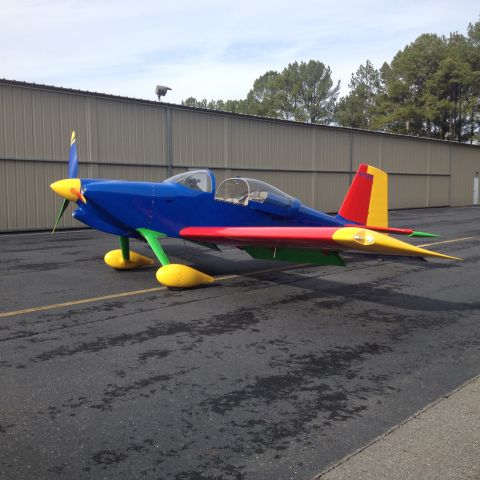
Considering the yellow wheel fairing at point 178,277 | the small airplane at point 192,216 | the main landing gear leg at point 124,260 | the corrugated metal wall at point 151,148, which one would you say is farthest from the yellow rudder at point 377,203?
the corrugated metal wall at point 151,148

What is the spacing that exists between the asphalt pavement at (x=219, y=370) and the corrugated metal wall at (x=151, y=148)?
363 inches

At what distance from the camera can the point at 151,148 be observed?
1898 cm

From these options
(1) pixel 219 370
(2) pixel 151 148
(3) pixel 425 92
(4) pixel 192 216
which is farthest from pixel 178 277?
(3) pixel 425 92

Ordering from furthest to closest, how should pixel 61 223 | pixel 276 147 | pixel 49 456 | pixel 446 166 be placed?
pixel 446 166 → pixel 276 147 → pixel 61 223 → pixel 49 456

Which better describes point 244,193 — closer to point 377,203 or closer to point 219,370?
point 377,203

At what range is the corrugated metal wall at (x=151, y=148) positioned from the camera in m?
15.9

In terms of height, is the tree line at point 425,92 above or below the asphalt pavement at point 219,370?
above

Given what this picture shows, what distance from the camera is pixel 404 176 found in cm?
3203

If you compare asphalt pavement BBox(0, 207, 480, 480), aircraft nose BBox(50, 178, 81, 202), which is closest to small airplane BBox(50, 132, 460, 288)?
aircraft nose BBox(50, 178, 81, 202)

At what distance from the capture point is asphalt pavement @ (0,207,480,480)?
276 cm

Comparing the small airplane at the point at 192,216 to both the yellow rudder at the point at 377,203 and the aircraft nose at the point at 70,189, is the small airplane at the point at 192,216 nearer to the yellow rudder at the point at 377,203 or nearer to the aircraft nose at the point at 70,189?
the aircraft nose at the point at 70,189

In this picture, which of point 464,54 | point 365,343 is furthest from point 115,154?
point 464,54

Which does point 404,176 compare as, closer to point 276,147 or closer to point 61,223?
point 276,147

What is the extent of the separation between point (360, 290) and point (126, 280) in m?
3.80
